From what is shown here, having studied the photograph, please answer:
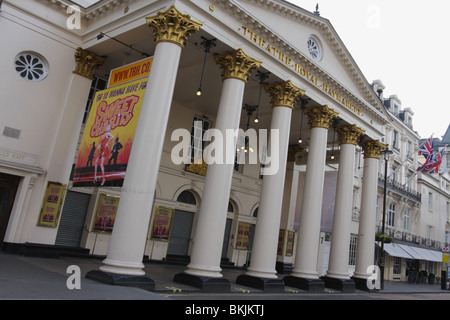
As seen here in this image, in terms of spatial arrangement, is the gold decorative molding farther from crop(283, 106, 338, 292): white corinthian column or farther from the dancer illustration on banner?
the dancer illustration on banner

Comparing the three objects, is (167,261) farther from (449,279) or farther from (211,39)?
(449,279)

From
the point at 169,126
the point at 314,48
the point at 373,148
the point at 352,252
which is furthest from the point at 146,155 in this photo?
the point at 352,252

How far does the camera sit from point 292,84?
46.8 ft

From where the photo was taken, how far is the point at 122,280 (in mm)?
8938

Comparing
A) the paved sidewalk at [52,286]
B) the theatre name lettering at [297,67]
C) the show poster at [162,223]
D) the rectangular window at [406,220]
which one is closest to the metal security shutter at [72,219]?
the show poster at [162,223]

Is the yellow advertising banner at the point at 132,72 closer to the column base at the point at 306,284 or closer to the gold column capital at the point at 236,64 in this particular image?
the gold column capital at the point at 236,64

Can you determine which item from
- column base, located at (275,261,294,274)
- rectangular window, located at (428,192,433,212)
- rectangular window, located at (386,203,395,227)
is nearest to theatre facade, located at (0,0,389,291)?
column base, located at (275,261,294,274)

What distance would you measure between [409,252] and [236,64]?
25.2 m

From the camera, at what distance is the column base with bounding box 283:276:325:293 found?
14.3m

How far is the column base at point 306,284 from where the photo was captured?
1434 centimetres

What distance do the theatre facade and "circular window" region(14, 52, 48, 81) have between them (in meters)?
Answer: 0.05

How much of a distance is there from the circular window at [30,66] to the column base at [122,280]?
289 inches

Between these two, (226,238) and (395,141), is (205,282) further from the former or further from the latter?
(395,141)
